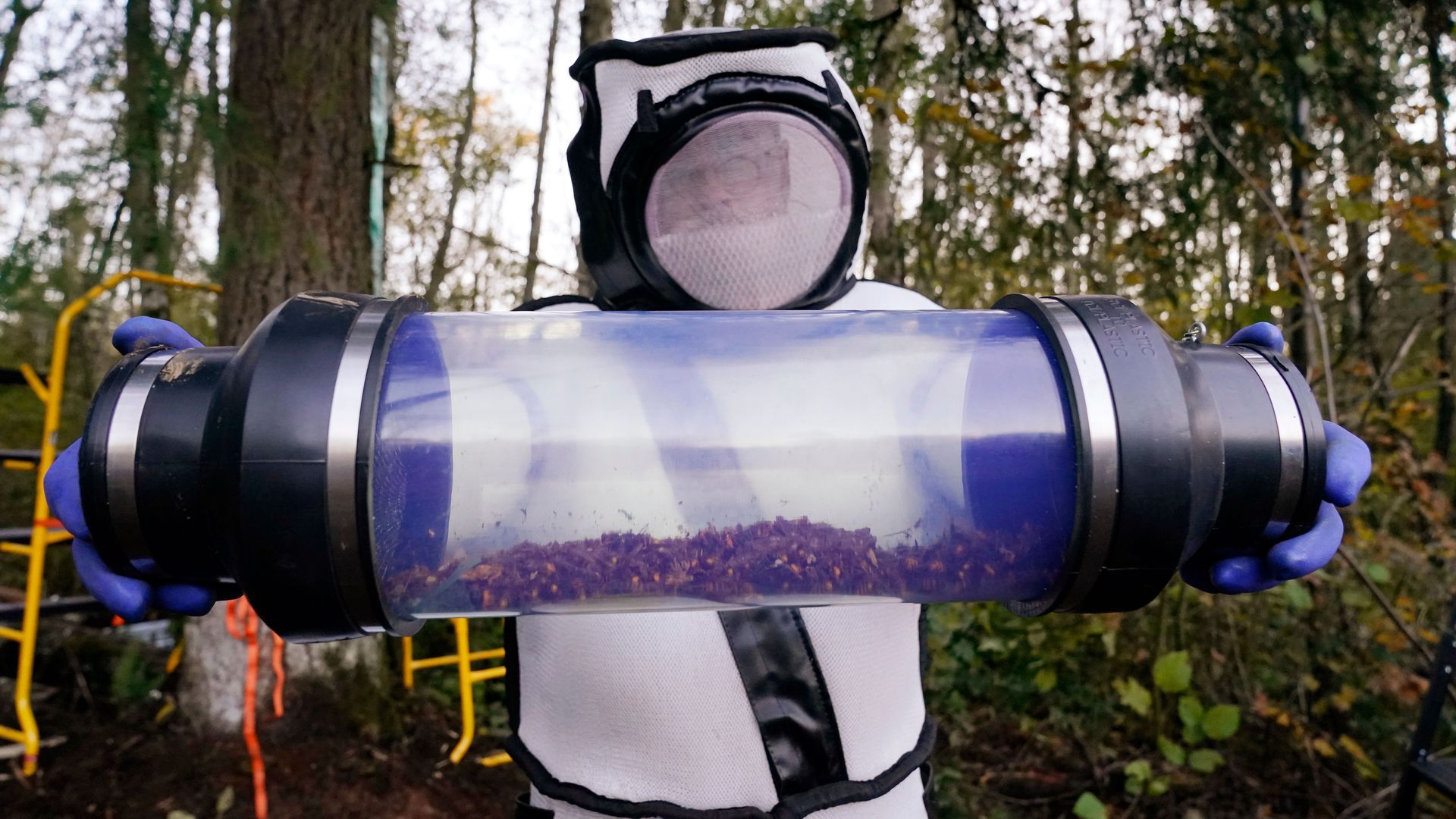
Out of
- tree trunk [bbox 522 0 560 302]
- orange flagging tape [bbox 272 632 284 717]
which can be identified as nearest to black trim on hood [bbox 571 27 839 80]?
orange flagging tape [bbox 272 632 284 717]

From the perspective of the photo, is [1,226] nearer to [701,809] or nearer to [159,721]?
[159,721]

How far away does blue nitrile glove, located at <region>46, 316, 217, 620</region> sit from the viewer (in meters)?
0.91

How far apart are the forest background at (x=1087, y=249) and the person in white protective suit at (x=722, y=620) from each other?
179 cm

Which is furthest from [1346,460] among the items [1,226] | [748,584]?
[1,226]

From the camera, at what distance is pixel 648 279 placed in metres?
1.45

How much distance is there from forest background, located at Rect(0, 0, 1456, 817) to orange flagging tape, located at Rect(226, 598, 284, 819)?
122mm

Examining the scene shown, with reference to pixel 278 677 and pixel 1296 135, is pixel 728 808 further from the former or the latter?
pixel 1296 135

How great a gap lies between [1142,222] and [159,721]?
4967 mm

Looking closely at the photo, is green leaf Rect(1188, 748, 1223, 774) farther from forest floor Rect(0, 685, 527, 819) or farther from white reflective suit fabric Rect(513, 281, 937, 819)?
forest floor Rect(0, 685, 527, 819)

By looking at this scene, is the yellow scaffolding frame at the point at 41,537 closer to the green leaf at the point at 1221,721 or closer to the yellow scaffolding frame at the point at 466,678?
the yellow scaffolding frame at the point at 466,678

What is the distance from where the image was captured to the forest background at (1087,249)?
8.00 feet

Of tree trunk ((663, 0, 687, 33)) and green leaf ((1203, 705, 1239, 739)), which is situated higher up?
tree trunk ((663, 0, 687, 33))

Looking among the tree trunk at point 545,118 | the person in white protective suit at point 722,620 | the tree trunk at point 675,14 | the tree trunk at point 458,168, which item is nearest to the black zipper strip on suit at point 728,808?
the person in white protective suit at point 722,620

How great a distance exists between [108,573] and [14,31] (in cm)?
212
